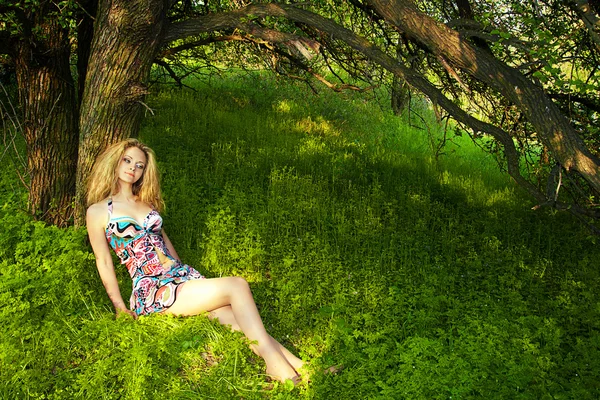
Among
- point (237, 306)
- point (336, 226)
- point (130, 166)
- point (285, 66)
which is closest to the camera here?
point (237, 306)

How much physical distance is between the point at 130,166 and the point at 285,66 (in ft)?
11.4

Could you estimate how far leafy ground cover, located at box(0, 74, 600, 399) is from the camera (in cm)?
449

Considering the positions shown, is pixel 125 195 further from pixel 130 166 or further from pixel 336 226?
pixel 336 226

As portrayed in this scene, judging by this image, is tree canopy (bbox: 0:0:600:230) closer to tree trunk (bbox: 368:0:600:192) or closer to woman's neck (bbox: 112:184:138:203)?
tree trunk (bbox: 368:0:600:192)

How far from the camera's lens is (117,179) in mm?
5160

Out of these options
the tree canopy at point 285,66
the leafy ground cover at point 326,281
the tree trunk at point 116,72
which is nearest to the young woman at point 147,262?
the leafy ground cover at point 326,281

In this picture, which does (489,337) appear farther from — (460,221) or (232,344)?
(460,221)

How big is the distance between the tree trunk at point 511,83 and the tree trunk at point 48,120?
12.0ft

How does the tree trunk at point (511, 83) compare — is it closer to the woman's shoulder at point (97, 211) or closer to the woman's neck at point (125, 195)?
the woman's neck at point (125, 195)

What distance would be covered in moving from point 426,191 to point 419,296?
3.06 metres

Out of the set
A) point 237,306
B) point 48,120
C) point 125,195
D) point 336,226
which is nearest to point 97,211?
point 125,195

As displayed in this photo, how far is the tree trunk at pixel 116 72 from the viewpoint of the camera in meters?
5.50

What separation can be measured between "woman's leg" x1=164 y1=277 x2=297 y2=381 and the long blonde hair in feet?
2.93

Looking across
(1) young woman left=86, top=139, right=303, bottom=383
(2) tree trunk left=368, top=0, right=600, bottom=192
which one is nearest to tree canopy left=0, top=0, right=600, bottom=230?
(2) tree trunk left=368, top=0, right=600, bottom=192
